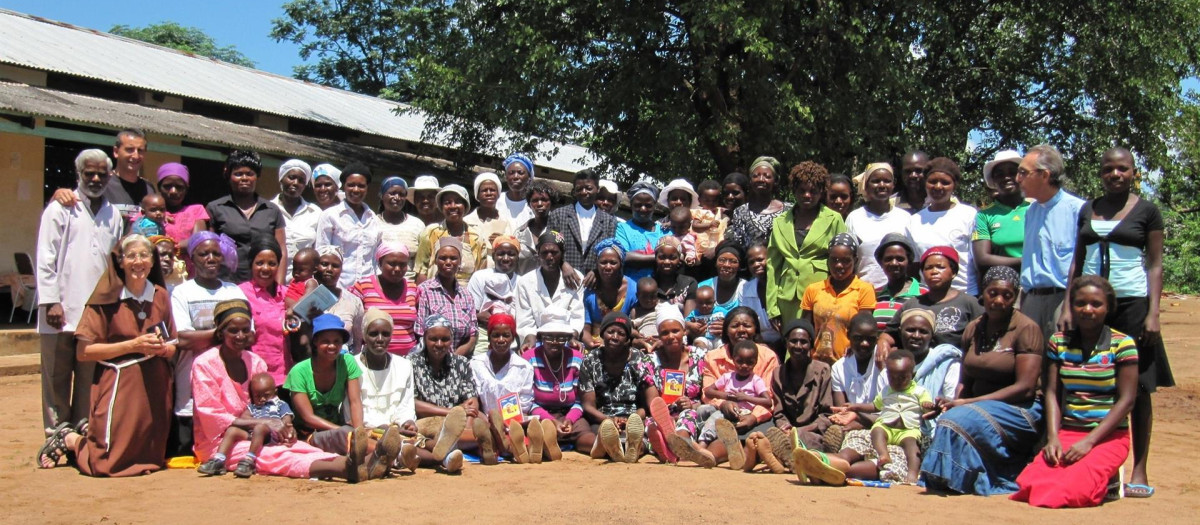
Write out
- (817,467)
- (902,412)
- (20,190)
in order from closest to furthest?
(817,467)
(902,412)
(20,190)

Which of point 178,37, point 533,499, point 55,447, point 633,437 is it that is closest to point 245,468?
point 55,447

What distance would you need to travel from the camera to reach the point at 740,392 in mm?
6969

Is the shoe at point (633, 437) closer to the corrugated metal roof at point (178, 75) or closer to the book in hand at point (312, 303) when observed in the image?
the book in hand at point (312, 303)

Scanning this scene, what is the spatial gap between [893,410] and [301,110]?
14.4 meters

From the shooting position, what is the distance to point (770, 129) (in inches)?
520

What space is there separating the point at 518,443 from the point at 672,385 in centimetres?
120

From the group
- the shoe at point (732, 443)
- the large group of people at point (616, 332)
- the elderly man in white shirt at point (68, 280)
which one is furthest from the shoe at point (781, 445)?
the elderly man in white shirt at point (68, 280)

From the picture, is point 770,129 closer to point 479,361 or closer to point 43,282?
point 479,361

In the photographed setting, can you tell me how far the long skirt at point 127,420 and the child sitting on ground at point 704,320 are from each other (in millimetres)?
3557

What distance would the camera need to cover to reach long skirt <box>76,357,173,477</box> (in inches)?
238

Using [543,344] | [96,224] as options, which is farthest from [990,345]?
[96,224]

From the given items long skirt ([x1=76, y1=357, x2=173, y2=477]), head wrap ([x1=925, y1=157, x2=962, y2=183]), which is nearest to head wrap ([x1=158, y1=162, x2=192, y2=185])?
long skirt ([x1=76, y1=357, x2=173, y2=477])

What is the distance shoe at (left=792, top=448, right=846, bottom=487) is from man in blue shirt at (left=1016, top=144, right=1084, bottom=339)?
1.46m

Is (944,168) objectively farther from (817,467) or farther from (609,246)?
(817,467)
